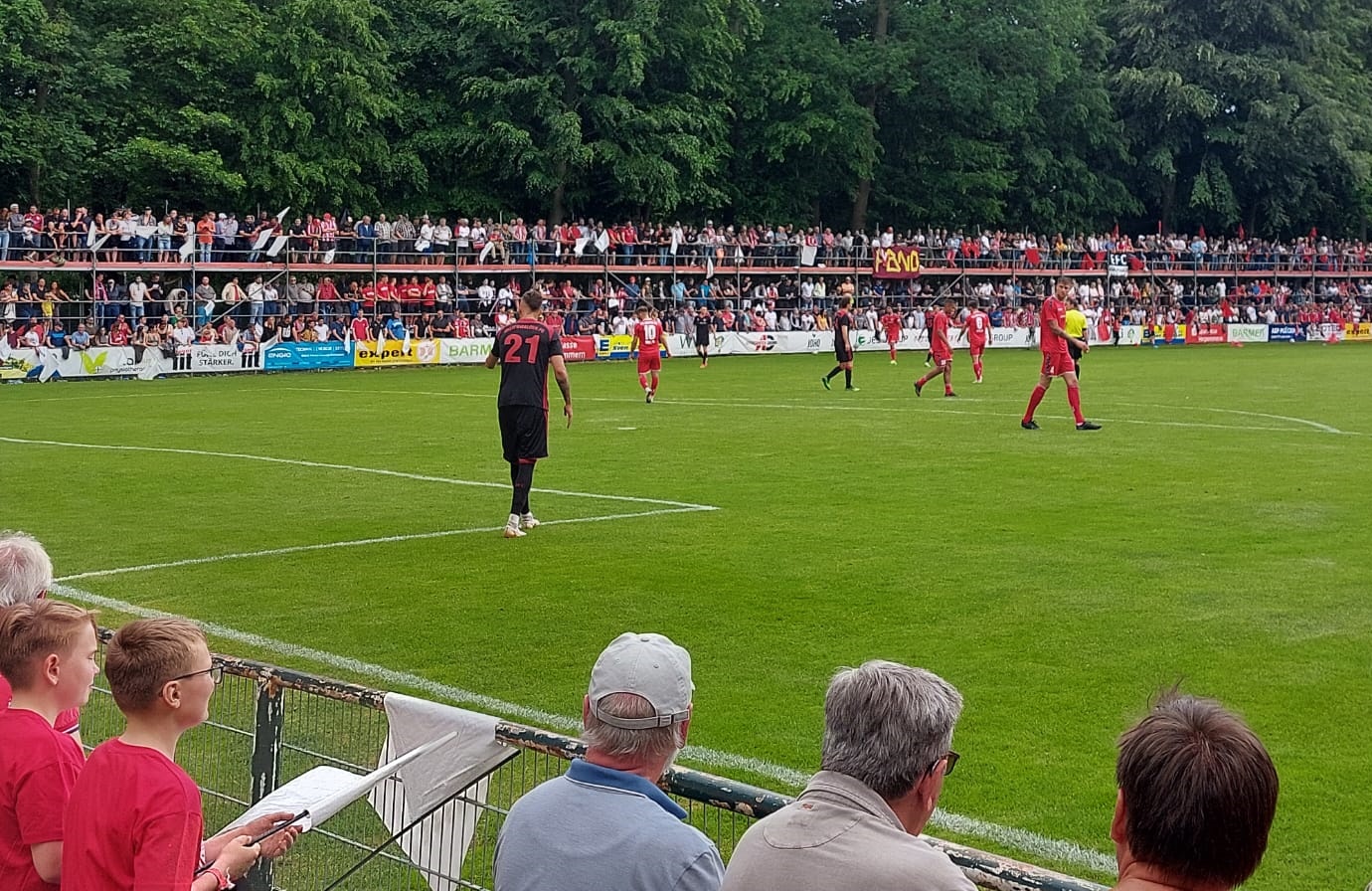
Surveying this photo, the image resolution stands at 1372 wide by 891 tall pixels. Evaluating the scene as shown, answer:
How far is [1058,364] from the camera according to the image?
2158 centimetres

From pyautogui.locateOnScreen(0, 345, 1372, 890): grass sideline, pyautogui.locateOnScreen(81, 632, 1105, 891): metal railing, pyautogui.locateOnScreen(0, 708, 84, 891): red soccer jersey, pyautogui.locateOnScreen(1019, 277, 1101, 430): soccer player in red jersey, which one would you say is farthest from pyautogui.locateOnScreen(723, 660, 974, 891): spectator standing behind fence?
pyautogui.locateOnScreen(1019, 277, 1101, 430): soccer player in red jersey

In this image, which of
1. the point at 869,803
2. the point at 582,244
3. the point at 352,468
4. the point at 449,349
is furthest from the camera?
the point at 582,244

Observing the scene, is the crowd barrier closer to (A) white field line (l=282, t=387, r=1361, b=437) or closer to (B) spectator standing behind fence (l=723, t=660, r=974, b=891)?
(A) white field line (l=282, t=387, r=1361, b=437)

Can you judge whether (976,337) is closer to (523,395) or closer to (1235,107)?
(523,395)

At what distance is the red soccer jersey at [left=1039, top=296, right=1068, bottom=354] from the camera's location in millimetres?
21531

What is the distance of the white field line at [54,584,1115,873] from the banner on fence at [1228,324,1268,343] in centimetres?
5559

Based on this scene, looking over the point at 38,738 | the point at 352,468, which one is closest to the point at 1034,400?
the point at 352,468

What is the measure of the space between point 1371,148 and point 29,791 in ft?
260

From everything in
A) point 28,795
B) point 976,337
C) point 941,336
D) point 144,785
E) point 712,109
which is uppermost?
point 712,109

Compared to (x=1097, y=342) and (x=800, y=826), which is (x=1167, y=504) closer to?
(x=800, y=826)

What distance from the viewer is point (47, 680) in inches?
156

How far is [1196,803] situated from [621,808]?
1.23 m

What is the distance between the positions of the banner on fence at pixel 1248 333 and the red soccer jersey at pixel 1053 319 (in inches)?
1614

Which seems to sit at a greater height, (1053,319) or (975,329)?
(1053,319)
